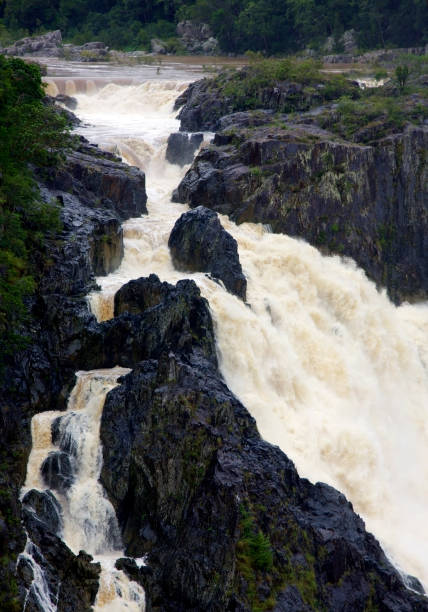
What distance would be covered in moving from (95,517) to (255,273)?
17629 millimetres

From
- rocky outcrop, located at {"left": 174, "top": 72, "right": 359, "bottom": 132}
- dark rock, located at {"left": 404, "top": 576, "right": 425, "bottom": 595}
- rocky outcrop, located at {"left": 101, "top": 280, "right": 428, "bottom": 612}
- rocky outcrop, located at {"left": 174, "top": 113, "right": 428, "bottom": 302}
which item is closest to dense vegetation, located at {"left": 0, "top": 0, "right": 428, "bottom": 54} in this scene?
rocky outcrop, located at {"left": 174, "top": 72, "right": 359, "bottom": 132}

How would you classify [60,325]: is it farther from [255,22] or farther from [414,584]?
[255,22]

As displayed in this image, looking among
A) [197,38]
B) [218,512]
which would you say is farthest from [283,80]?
[197,38]

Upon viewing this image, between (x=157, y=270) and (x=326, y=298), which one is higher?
(x=157, y=270)

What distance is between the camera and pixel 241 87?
192 ft

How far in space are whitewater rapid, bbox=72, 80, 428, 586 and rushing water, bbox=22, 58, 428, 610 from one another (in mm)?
58

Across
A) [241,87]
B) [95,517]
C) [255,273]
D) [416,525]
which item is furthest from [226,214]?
[95,517]

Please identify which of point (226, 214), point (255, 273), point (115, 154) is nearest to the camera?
A: point (255, 273)

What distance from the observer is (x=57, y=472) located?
26641 mm

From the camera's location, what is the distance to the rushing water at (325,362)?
3253cm

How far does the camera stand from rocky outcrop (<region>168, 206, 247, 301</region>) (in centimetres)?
3822

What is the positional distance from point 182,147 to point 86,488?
3040cm

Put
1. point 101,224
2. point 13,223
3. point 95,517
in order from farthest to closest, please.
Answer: point 101,224 < point 13,223 < point 95,517

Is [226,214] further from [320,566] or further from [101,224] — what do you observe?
[320,566]
